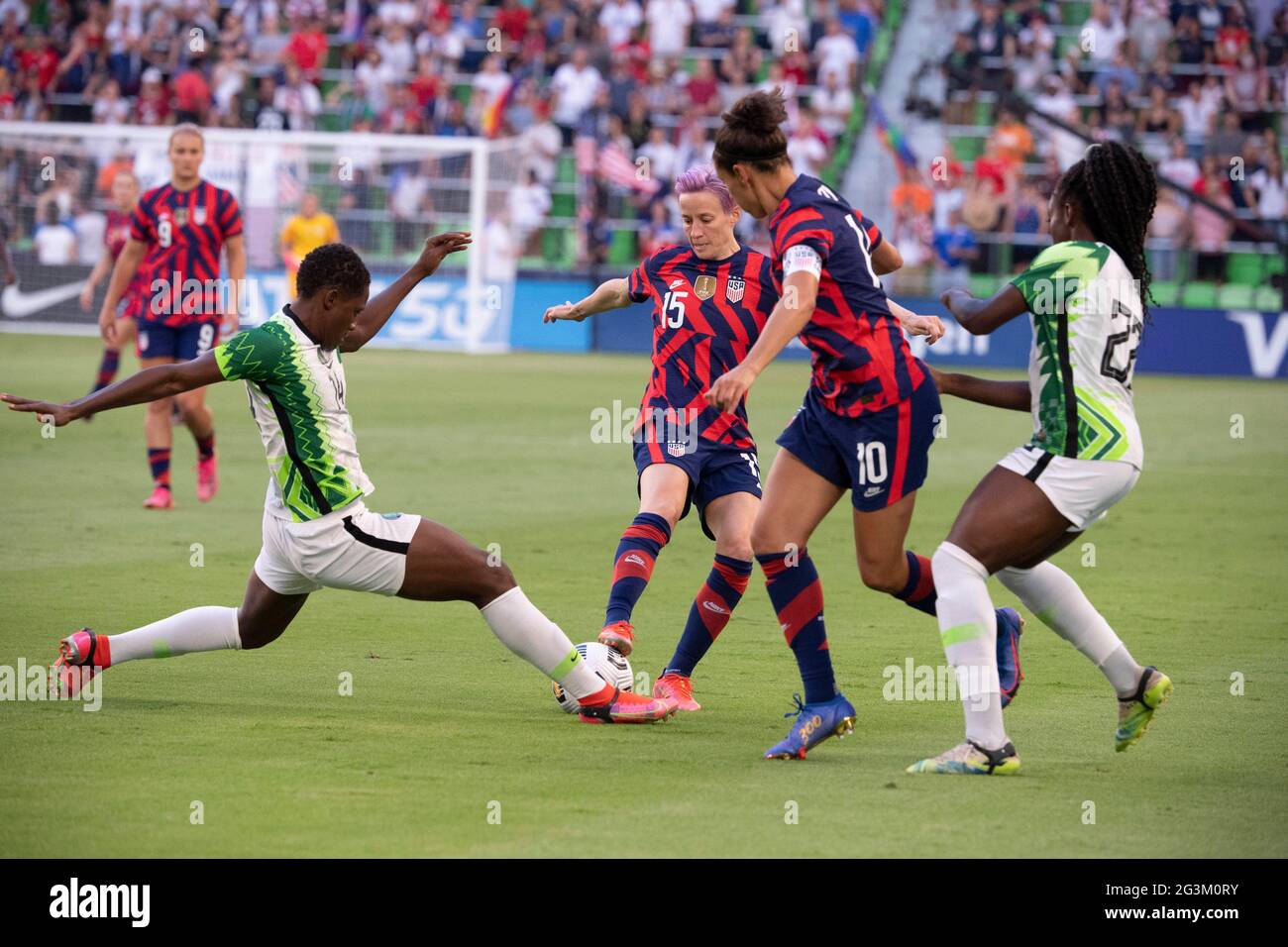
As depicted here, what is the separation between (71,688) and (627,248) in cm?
2222

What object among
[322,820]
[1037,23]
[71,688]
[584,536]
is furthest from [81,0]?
[322,820]

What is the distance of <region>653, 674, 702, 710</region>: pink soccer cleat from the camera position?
275 inches

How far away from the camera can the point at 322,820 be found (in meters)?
5.21

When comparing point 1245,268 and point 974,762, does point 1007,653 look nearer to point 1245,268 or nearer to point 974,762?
point 974,762

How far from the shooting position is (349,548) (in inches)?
252

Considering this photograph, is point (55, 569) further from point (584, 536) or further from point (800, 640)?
point (800, 640)

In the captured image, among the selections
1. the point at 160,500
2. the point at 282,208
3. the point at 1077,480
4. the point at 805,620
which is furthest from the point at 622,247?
the point at 1077,480

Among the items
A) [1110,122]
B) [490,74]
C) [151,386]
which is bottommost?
[151,386]

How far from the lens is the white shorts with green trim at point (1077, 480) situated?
5855mm

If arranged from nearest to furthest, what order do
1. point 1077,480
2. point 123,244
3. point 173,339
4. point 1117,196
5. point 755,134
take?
point 1077,480 < point 1117,196 < point 755,134 < point 173,339 < point 123,244

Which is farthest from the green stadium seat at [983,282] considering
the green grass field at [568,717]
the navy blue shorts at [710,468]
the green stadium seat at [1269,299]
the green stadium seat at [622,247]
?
the navy blue shorts at [710,468]

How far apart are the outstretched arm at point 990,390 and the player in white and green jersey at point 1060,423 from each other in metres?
0.17

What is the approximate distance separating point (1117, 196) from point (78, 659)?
4.18 meters

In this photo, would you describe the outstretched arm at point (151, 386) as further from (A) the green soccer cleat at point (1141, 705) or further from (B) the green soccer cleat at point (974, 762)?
(A) the green soccer cleat at point (1141, 705)
